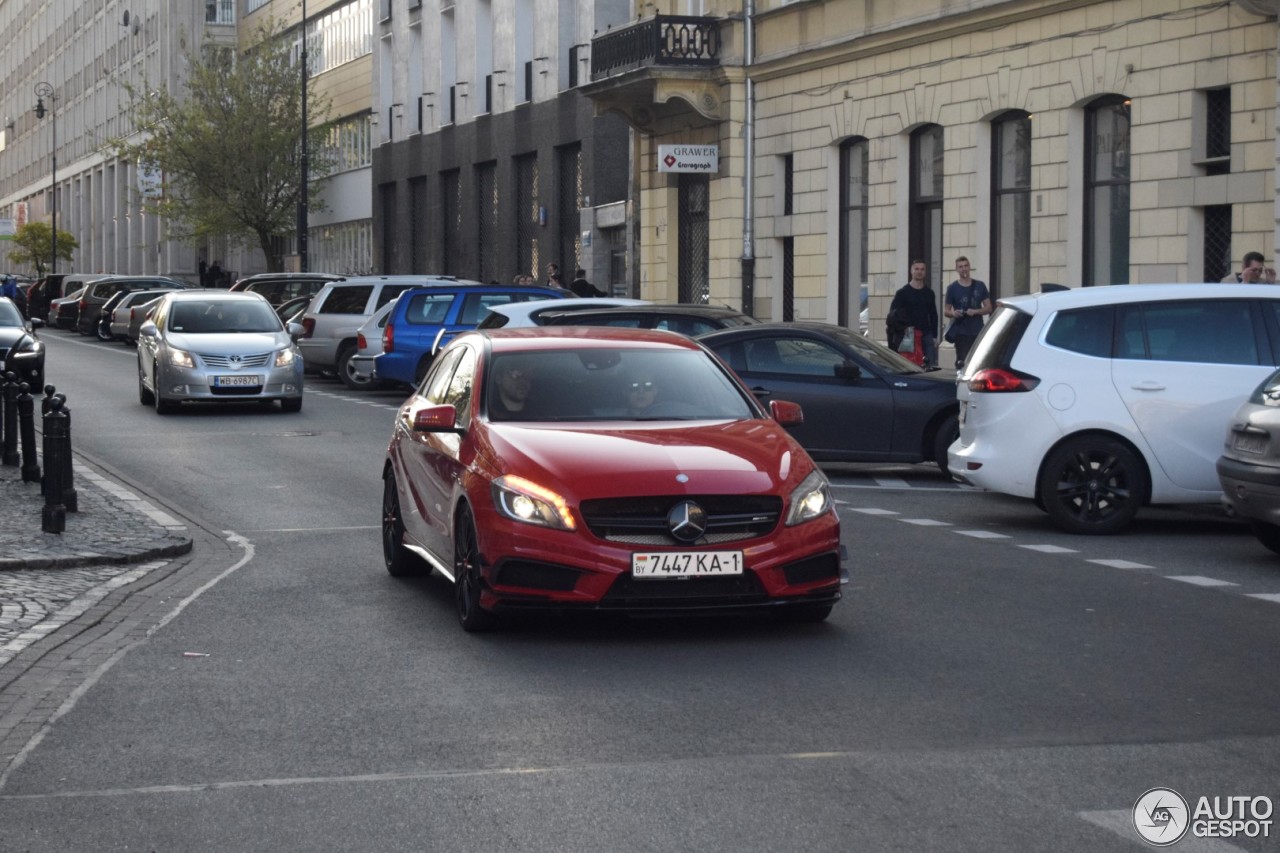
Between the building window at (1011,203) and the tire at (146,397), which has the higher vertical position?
the building window at (1011,203)

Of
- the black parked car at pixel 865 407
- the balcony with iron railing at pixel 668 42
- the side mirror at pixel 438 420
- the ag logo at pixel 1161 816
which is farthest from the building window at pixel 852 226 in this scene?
the ag logo at pixel 1161 816

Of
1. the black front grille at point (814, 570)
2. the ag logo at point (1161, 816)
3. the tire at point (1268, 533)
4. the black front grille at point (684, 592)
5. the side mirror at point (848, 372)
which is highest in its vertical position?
the side mirror at point (848, 372)

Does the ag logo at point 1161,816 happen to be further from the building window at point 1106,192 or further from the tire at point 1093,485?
the building window at point 1106,192

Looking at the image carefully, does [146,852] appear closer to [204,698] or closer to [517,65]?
[204,698]

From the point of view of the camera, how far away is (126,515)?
14492mm

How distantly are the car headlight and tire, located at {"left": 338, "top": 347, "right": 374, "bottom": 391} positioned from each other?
23857 mm

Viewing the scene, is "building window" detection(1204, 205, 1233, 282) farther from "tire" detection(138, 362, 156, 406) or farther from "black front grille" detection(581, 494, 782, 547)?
"black front grille" detection(581, 494, 782, 547)

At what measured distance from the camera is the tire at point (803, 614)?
973 centimetres

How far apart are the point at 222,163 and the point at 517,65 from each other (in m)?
22.0

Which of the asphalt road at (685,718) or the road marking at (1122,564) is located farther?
the road marking at (1122,564)

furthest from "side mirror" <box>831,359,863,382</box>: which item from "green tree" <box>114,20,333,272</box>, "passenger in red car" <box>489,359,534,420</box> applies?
"green tree" <box>114,20,333,272</box>

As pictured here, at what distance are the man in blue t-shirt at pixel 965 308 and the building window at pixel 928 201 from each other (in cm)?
588

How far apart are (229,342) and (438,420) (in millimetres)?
16625

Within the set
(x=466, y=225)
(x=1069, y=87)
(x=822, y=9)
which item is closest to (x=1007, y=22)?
(x=1069, y=87)
